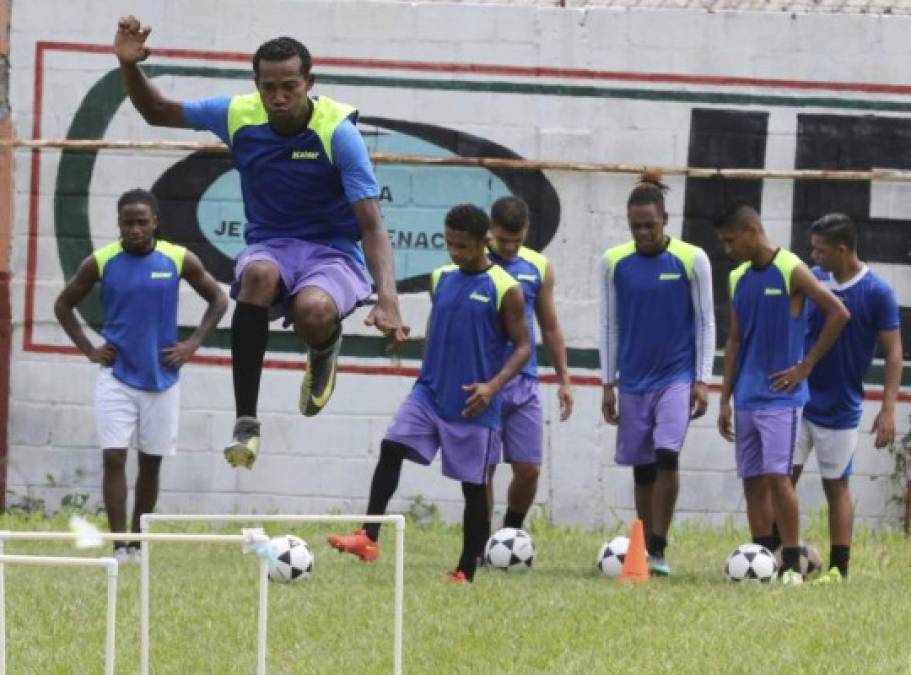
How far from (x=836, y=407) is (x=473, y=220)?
2173 mm

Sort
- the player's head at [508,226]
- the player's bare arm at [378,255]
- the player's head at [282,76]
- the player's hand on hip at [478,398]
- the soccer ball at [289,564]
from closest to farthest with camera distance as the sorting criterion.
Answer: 1. the player's bare arm at [378,255]
2. the player's head at [282,76]
3. the soccer ball at [289,564]
4. the player's hand on hip at [478,398]
5. the player's head at [508,226]

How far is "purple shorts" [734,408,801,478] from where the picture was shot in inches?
410

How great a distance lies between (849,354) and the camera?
35.1 ft

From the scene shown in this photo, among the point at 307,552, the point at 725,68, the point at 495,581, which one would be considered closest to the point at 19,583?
the point at 307,552

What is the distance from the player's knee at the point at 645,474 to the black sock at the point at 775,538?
2.31ft

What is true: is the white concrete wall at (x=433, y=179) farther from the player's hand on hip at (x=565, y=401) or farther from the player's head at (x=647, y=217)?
the player's head at (x=647, y=217)

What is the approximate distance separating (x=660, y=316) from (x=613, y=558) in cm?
134

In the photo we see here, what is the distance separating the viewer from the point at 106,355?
11352 mm

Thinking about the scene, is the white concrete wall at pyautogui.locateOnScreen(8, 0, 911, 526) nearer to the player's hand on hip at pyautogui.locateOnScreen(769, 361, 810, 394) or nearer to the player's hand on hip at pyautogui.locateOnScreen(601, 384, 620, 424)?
the player's hand on hip at pyautogui.locateOnScreen(601, 384, 620, 424)

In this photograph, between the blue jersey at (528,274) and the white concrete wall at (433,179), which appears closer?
the blue jersey at (528,274)

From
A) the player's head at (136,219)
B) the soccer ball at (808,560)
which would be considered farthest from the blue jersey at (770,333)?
the player's head at (136,219)

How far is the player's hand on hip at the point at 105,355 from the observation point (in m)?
11.4

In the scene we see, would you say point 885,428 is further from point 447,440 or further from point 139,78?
point 139,78

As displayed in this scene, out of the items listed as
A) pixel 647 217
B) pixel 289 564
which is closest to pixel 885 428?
pixel 647 217
